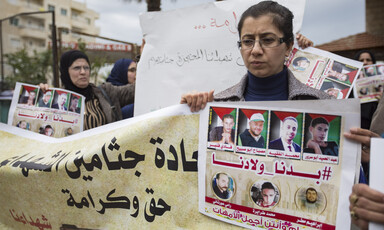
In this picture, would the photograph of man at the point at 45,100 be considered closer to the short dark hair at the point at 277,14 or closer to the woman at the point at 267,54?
the woman at the point at 267,54

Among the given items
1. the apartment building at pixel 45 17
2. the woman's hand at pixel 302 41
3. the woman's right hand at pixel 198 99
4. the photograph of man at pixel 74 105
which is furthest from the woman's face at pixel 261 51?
the apartment building at pixel 45 17

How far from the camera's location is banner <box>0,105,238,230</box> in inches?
45.5

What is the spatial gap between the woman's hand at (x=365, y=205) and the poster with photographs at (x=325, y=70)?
828 mm

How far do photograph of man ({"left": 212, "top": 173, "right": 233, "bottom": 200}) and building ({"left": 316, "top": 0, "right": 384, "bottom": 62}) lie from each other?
13.7 meters

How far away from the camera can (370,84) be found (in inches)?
98.9

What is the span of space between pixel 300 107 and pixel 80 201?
3.18 feet

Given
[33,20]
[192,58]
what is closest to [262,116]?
[192,58]

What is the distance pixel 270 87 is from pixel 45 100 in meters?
1.35

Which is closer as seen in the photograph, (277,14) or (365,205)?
(365,205)

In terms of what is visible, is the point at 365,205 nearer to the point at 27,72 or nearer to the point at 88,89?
the point at 88,89

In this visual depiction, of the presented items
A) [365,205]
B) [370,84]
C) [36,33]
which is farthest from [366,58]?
[36,33]

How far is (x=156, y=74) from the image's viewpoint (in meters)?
2.00

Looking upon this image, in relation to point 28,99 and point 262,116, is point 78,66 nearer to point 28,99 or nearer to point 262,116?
point 28,99

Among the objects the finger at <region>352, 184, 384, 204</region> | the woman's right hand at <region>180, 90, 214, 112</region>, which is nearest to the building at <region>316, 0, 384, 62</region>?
the woman's right hand at <region>180, 90, 214, 112</region>
